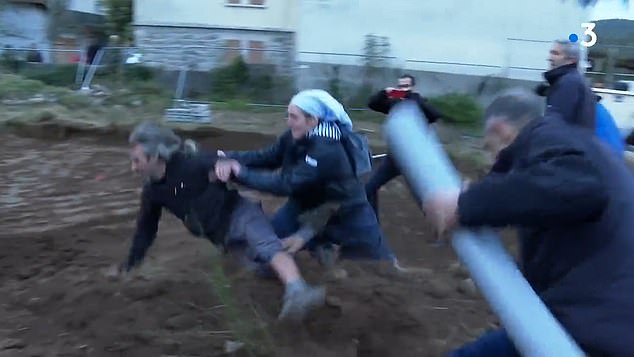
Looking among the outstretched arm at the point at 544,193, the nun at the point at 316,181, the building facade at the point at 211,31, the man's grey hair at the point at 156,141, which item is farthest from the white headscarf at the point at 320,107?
the building facade at the point at 211,31

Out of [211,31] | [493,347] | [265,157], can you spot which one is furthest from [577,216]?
[211,31]

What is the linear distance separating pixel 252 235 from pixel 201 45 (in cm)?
1713

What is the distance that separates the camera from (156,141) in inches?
223

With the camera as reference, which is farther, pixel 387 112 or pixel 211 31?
pixel 211 31

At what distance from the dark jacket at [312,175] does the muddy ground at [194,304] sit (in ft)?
1.65

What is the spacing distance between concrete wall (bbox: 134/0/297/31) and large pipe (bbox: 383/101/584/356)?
67.4 ft

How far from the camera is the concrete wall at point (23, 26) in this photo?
26.5 m

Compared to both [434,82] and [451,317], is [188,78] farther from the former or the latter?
[451,317]

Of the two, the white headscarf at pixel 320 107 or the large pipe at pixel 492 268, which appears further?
the white headscarf at pixel 320 107

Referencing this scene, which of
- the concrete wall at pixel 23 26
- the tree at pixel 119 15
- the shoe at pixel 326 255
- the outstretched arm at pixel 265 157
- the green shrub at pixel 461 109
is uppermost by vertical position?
the outstretched arm at pixel 265 157

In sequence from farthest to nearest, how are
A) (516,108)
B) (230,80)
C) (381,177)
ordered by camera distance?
(230,80) < (381,177) < (516,108)

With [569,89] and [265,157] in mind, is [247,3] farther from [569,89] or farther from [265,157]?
[265,157]

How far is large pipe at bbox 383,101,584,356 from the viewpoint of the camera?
10.5 ft

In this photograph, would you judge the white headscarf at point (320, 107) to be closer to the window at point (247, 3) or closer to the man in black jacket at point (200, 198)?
the man in black jacket at point (200, 198)
